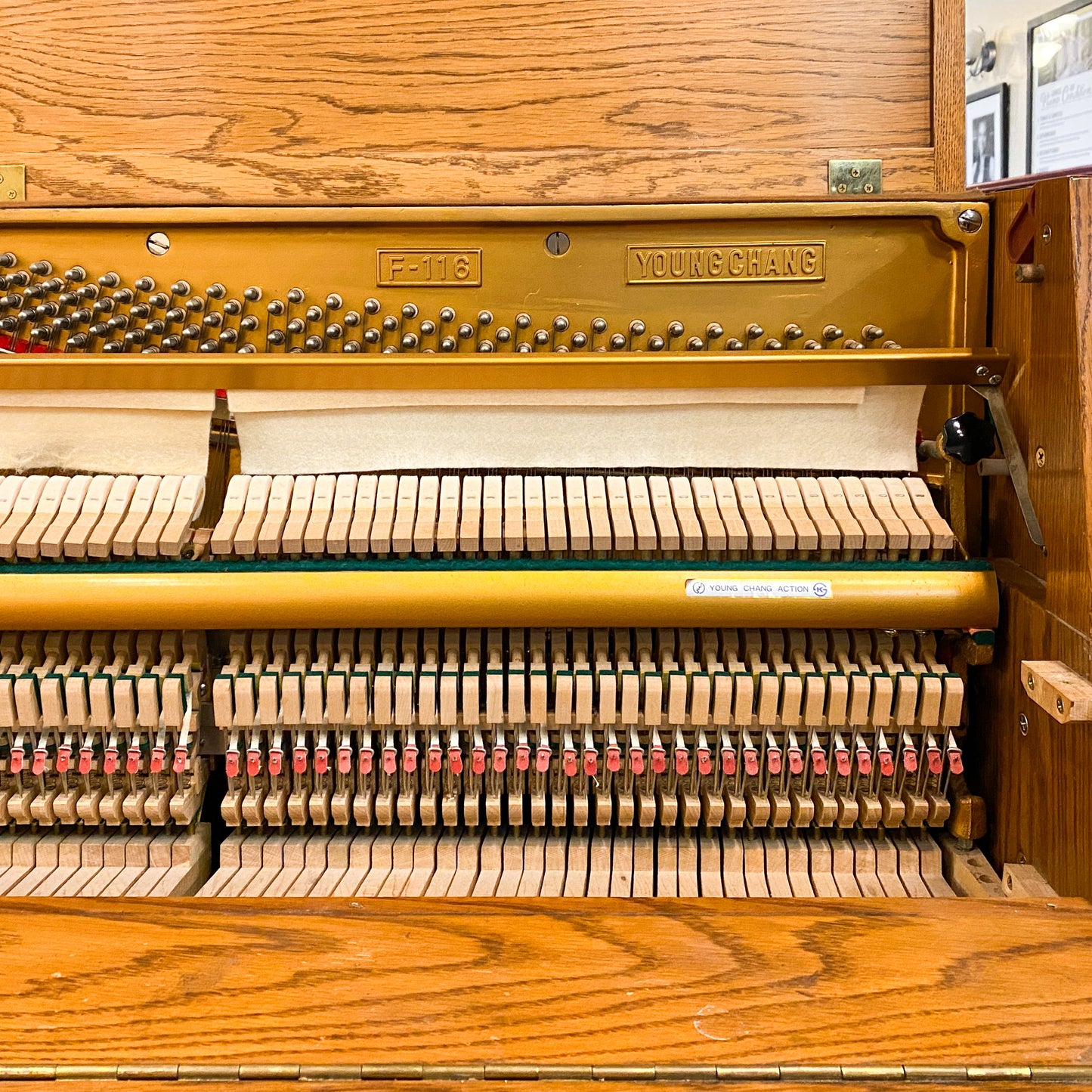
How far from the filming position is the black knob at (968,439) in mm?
1662

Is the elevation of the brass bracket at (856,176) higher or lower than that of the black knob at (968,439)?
higher

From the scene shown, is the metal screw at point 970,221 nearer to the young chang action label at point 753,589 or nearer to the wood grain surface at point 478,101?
the wood grain surface at point 478,101

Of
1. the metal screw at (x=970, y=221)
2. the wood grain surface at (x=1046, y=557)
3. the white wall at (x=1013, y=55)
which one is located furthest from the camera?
the white wall at (x=1013, y=55)

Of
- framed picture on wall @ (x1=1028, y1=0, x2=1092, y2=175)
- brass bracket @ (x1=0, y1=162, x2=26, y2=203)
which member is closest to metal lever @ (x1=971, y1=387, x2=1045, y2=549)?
brass bracket @ (x1=0, y1=162, x2=26, y2=203)

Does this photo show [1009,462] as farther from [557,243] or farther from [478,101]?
[478,101]

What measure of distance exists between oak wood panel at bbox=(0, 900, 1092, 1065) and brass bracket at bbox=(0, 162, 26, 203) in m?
1.31

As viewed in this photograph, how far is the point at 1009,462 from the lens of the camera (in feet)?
5.47

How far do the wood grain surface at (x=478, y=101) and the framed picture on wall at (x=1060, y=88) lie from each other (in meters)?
2.97

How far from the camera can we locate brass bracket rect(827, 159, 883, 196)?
1.85 metres

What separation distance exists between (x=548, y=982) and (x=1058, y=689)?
2.65 ft

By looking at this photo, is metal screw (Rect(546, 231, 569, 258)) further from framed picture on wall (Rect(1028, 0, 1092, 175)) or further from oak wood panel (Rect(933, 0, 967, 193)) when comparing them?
framed picture on wall (Rect(1028, 0, 1092, 175))

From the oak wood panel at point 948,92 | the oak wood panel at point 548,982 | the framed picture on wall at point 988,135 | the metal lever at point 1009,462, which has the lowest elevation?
the oak wood panel at point 548,982

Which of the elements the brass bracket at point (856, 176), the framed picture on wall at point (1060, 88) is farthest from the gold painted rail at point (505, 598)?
the framed picture on wall at point (1060, 88)

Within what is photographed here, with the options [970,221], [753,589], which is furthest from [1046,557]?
[970,221]
